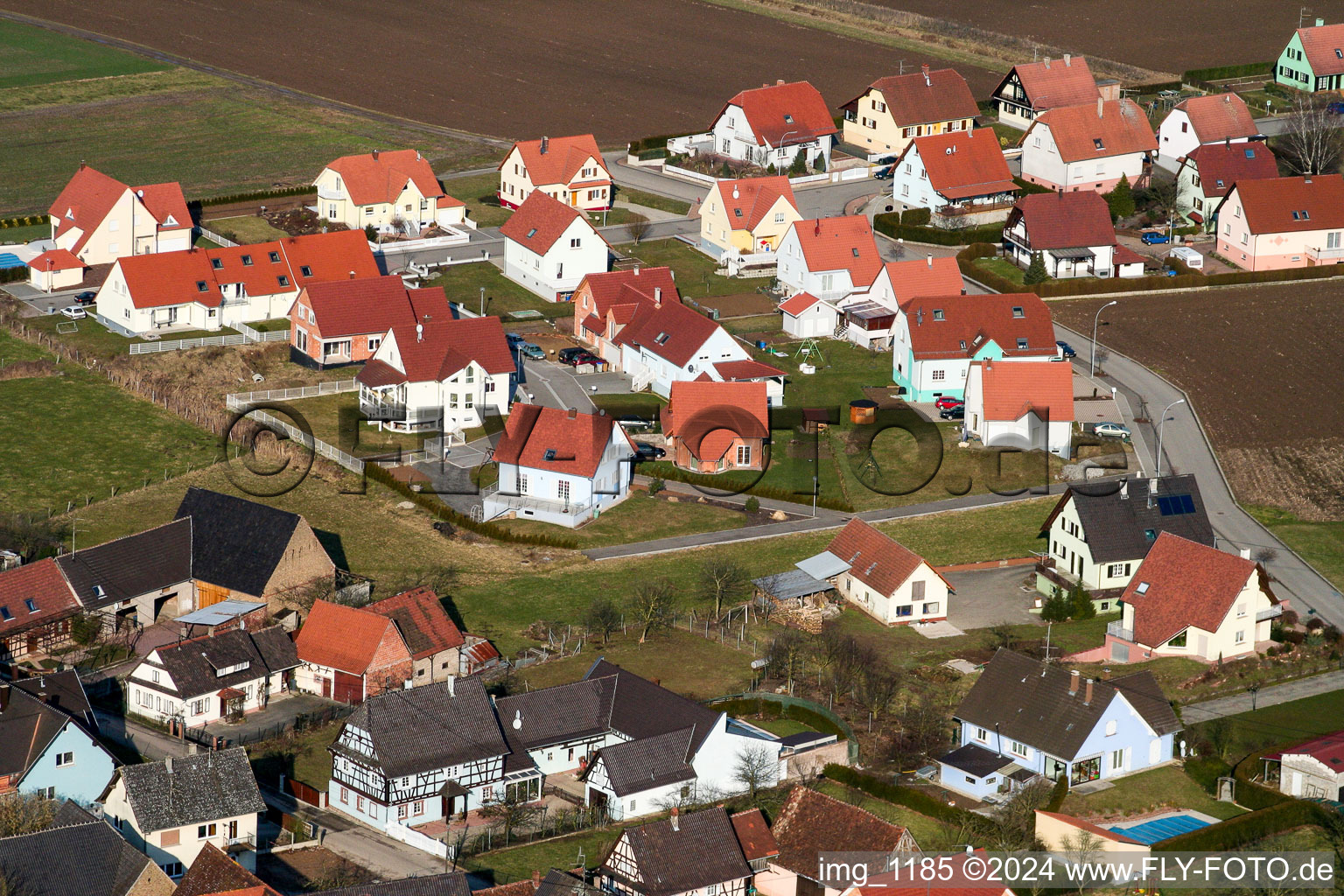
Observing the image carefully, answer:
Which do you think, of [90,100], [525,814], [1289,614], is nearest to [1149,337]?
[1289,614]

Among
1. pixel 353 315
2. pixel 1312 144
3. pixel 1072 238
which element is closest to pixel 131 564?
pixel 353 315

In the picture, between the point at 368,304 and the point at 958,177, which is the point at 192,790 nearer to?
the point at 368,304

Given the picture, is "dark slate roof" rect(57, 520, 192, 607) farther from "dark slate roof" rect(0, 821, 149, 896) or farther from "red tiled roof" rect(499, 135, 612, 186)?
"red tiled roof" rect(499, 135, 612, 186)

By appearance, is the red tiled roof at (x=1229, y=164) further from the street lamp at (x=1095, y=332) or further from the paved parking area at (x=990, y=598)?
the paved parking area at (x=990, y=598)

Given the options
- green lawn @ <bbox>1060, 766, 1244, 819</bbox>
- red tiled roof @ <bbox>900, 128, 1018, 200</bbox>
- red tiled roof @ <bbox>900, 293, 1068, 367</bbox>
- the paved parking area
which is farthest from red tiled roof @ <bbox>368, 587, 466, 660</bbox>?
red tiled roof @ <bbox>900, 128, 1018, 200</bbox>

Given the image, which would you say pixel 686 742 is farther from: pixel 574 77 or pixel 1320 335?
pixel 574 77
